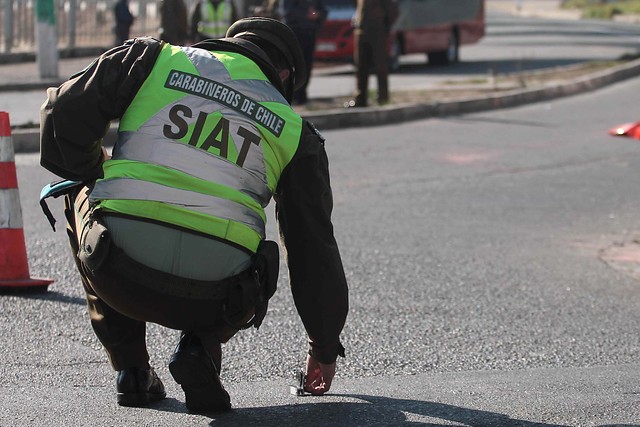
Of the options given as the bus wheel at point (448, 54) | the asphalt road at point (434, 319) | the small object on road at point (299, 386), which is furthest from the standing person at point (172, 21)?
the small object on road at point (299, 386)

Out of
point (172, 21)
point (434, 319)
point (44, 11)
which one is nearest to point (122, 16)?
point (172, 21)

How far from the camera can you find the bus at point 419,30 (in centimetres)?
2161

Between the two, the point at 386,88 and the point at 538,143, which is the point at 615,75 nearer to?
the point at 386,88

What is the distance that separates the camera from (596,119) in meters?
15.7

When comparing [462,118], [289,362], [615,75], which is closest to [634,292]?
[289,362]

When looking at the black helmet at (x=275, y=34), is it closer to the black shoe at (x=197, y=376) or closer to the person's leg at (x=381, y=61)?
the black shoe at (x=197, y=376)

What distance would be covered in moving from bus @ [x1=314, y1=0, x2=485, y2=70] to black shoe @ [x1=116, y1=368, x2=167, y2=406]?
14.7 meters

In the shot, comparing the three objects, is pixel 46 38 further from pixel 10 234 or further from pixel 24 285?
pixel 24 285

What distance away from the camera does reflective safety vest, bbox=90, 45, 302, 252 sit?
13.0 feet

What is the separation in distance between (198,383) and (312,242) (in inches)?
22.9

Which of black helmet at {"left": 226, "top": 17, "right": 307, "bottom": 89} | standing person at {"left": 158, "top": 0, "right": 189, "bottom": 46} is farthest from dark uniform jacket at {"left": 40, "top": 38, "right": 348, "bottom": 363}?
standing person at {"left": 158, "top": 0, "right": 189, "bottom": 46}

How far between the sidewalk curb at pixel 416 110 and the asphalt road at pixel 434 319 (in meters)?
0.75

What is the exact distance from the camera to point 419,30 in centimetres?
2336

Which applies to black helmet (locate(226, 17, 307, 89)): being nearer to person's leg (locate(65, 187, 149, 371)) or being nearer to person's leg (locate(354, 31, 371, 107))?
person's leg (locate(65, 187, 149, 371))
